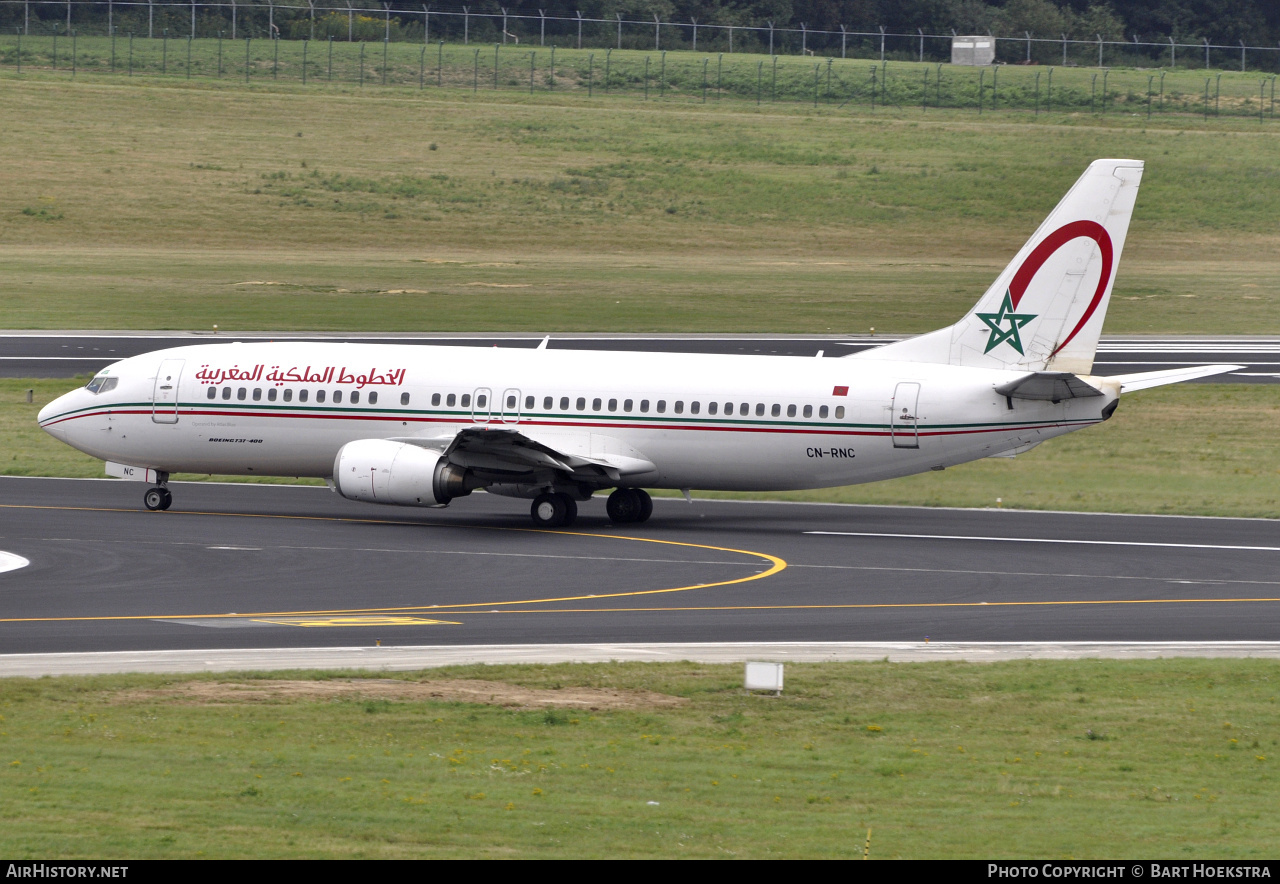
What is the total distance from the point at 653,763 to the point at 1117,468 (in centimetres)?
3370

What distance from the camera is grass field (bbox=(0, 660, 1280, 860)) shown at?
16.2 metres

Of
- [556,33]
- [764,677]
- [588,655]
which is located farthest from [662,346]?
[556,33]

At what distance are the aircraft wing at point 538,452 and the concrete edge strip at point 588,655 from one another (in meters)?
12.4

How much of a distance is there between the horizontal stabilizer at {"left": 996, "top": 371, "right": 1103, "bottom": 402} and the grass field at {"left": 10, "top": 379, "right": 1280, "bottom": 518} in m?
7.35

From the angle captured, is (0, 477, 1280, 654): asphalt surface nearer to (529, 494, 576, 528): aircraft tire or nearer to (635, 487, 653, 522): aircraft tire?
(635, 487, 653, 522): aircraft tire

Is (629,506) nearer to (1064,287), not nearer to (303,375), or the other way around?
(303,375)

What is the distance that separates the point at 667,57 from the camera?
146m

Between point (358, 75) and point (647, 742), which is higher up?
point (358, 75)

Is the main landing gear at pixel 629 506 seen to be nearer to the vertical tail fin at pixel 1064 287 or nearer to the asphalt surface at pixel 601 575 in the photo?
the asphalt surface at pixel 601 575

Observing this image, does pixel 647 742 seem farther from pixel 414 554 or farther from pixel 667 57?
pixel 667 57

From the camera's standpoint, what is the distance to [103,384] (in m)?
44.3

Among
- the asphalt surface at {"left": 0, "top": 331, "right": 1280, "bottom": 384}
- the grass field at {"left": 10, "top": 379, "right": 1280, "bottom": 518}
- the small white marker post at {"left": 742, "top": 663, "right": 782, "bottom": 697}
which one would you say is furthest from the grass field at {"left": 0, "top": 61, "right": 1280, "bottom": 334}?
the small white marker post at {"left": 742, "top": 663, "right": 782, "bottom": 697}

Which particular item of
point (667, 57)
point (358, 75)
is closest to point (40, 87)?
point (358, 75)

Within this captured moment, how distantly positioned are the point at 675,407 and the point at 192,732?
21385 millimetres
